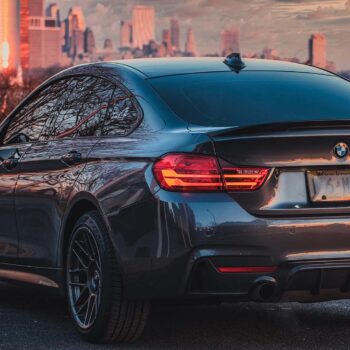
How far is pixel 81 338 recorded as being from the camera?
639 centimetres

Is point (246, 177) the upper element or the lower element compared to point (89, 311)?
upper

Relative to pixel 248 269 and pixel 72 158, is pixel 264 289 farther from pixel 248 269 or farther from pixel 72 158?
pixel 72 158

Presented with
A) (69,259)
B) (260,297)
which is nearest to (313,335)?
(260,297)

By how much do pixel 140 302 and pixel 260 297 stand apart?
2.33 feet

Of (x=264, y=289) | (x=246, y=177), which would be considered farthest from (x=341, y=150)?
(x=264, y=289)

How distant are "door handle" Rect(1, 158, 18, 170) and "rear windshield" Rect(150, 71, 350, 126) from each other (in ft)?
4.43

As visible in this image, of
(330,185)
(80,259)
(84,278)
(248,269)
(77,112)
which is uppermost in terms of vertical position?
(77,112)

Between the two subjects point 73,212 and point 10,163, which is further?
point 10,163

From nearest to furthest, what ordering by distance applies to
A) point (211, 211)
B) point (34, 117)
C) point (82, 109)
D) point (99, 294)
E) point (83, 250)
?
point (211, 211) < point (99, 294) < point (83, 250) < point (82, 109) < point (34, 117)

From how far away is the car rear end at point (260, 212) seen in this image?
554 cm

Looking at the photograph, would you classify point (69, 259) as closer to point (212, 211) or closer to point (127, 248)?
point (127, 248)

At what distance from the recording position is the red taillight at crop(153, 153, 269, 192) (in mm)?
5566

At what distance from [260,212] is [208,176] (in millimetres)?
307

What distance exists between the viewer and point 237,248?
18.2 ft
